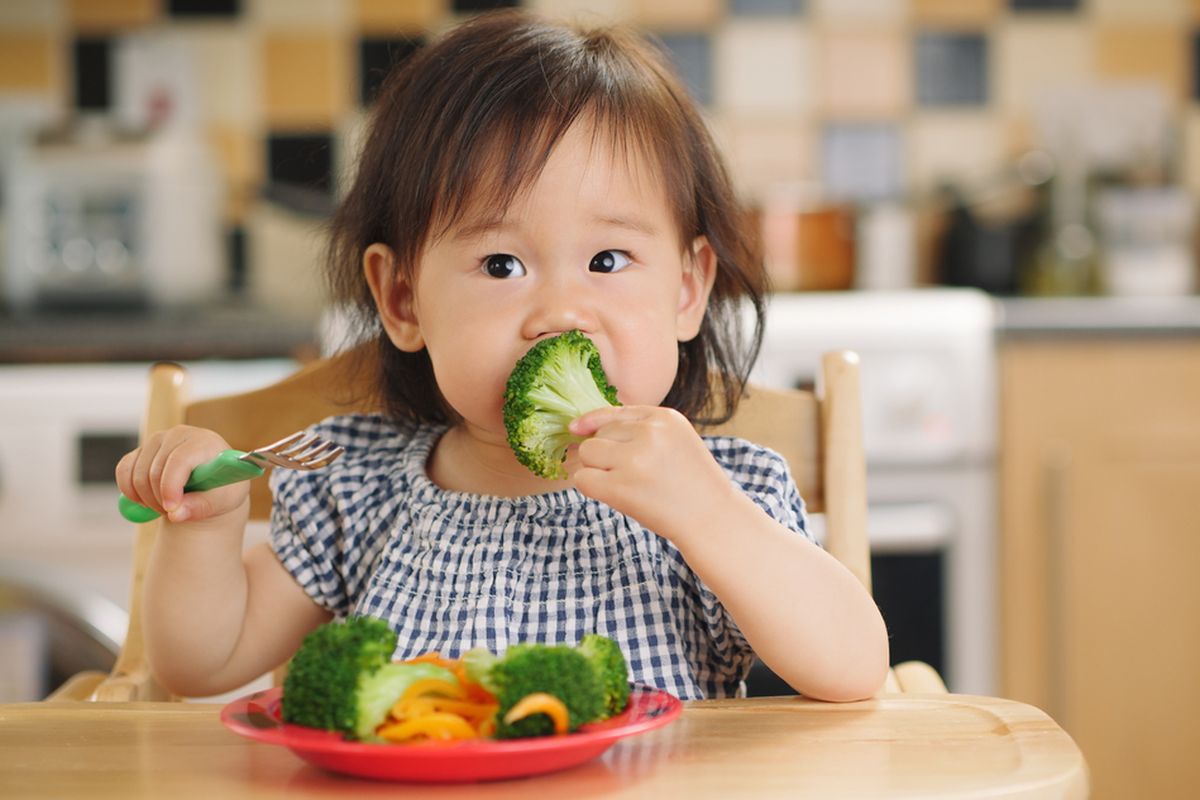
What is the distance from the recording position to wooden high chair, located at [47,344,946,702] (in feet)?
3.58

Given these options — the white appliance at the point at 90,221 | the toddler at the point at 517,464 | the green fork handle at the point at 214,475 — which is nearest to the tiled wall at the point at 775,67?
the white appliance at the point at 90,221

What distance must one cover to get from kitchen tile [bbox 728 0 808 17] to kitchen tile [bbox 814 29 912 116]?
75 millimetres

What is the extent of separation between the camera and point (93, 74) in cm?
283

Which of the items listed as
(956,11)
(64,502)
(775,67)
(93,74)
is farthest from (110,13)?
(956,11)

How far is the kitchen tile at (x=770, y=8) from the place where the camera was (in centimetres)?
284

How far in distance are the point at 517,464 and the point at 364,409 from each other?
0.70 ft

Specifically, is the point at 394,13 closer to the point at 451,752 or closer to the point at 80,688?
the point at 80,688

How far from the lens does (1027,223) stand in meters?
2.69

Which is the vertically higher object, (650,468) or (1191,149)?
(1191,149)

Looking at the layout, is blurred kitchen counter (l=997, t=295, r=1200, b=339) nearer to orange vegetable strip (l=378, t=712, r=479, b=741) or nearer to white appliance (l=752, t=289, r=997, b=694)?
white appliance (l=752, t=289, r=997, b=694)

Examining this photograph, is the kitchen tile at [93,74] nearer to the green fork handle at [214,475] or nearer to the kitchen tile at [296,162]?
the kitchen tile at [296,162]

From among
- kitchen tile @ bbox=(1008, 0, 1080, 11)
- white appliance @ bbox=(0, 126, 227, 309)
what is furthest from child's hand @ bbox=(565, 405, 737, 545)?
kitchen tile @ bbox=(1008, 0, 1080, 11)

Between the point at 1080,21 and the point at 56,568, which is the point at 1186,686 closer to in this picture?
the point at 1080,21

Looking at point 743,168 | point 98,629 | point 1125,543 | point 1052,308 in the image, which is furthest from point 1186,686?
point 98,629
